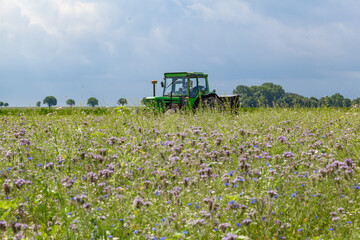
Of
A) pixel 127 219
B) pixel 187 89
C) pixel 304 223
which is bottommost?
pixel 304 223

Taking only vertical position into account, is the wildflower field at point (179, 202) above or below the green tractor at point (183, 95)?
below

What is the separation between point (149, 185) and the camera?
184 inches

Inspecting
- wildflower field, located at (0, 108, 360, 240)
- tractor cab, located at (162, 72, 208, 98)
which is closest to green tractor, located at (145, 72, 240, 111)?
tractor cab, located at (162, 72, 208, 98)

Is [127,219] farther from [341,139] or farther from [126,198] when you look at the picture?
[341,139]

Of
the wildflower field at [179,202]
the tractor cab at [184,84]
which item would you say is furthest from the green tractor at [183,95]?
the wildflower field at [179,202]

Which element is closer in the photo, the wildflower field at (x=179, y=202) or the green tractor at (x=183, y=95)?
the wildflower field at (x=179, y=202)

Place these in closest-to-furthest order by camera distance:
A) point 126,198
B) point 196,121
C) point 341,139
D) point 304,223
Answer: point 126,198, point 304,223, point 341,139, point 196,121

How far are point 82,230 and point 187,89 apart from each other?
542 inches

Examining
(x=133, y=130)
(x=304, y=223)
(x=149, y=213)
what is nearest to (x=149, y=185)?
(x=149, y=213)

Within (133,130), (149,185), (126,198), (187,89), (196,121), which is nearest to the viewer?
(126,198)

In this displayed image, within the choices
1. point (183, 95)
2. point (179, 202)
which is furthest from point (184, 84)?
point (179, 202)

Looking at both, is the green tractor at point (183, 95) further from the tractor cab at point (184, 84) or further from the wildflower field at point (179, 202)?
the wildflower field at point (179, 202)

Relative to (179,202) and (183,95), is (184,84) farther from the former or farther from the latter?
(179,202)

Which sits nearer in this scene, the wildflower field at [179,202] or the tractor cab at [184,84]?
the wildflower field at [179,202]
